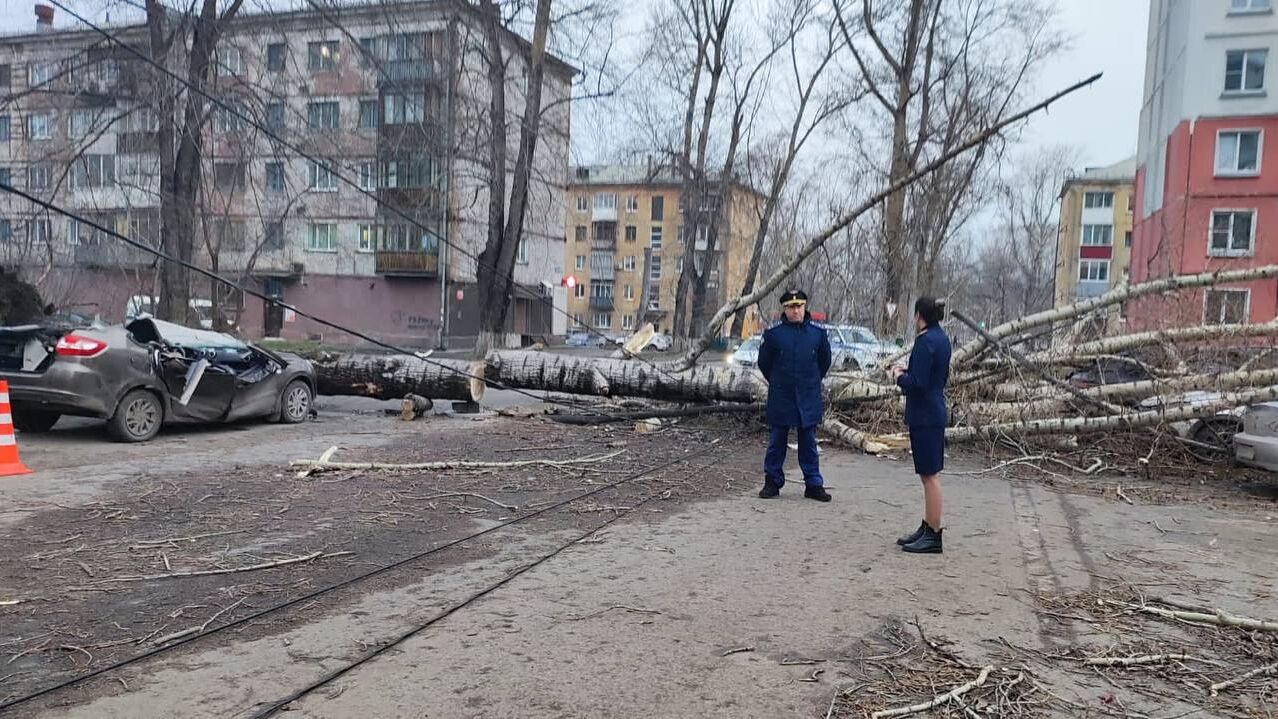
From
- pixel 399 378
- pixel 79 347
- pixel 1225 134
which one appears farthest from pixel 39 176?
pixel 1225 134

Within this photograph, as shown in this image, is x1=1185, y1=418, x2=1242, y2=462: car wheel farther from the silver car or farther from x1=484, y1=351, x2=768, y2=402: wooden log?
x1=484, y1=351, x2=768, y2=402: wooden log

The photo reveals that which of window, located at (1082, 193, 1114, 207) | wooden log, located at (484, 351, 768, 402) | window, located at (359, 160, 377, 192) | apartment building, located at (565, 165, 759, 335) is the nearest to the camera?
wooden log, located at (484, 351, 768, 402)

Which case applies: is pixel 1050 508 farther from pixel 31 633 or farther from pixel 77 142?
pixel 77 142

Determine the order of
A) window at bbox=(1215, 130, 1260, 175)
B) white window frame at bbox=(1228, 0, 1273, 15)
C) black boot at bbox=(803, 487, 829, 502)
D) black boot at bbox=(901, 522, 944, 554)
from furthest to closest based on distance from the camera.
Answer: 1. window at bbox=(1215, 130, 1260, 175)
2. white window frame at bbox=(1228, 0, 1273, 15)
3. black boot at bbox=(803, 487, 829, 502)
4. black boot at bbox=(901, 522, 944, 554)

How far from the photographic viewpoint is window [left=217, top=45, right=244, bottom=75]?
52.3 feet

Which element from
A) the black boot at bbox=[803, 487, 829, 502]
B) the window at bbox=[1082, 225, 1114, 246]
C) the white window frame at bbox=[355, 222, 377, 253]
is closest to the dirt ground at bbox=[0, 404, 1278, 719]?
the black boot at bbox=[803, 487, 829, 502]

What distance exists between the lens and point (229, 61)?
16.3 meters

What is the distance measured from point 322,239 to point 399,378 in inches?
1347

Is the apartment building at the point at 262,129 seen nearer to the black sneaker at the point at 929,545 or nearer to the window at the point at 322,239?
the window at the point at 322,239

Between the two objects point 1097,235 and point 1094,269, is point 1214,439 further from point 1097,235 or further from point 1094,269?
point 1097,235

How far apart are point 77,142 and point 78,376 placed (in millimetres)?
9400

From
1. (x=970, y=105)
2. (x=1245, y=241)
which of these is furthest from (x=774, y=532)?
(x=1245, y=241)

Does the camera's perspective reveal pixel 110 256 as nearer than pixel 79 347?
No

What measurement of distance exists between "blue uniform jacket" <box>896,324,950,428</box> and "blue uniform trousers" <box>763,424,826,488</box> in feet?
4.73
